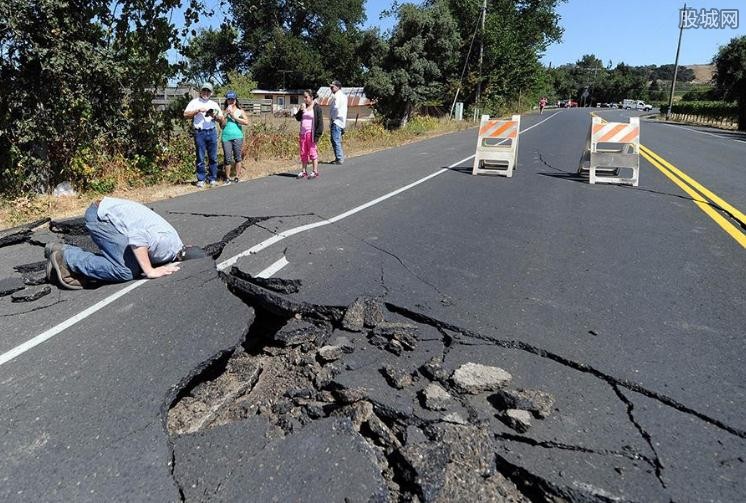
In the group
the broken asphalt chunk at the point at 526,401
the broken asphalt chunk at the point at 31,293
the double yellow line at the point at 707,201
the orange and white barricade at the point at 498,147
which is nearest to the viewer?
the broken asphalt chunk at the point at 526,401

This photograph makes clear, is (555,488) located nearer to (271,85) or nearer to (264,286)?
(264,286)

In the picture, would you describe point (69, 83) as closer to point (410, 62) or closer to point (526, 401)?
point (526, 401)

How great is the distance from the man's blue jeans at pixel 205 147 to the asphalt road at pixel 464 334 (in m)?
2.05

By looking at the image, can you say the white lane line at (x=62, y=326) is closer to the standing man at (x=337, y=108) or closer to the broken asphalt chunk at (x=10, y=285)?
the broken asphalt chunk at (x=10, y=285)

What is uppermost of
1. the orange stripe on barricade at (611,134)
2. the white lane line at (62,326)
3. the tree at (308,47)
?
the tree at (308,47)

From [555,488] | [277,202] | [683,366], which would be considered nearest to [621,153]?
[277,202]

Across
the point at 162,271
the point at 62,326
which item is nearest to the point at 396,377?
the point at 62,326

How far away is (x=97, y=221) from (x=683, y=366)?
454cm

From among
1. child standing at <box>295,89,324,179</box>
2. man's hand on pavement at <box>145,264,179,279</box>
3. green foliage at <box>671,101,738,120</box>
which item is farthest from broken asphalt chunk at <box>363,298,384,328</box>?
green foliage at <box>671,101,738,120</box>

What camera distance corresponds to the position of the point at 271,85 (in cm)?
7450

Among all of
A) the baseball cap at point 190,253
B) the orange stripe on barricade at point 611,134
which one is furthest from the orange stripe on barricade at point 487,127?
the baseball cap at point 190,253

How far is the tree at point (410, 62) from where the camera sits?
28859 millimetres

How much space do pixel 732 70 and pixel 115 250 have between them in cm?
4952

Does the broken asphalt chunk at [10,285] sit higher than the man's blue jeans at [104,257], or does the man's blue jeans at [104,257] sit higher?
the man's blue jeans at [104,257]
